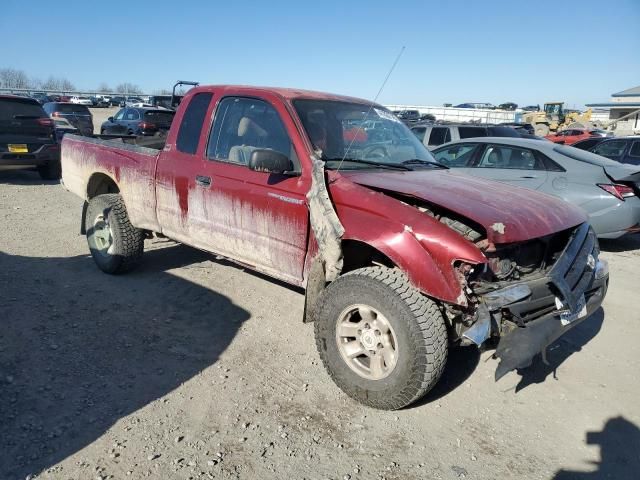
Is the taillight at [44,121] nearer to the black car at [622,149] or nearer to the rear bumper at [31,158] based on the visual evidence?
the rear bumper at [31,158]

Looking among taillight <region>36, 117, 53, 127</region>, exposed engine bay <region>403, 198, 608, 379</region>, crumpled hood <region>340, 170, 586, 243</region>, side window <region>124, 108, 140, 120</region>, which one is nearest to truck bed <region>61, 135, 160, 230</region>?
crumpled hood <region>340, 170, 586, 243</region>

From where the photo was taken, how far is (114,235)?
5.26m

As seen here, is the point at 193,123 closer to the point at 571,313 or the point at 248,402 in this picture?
the point at 248,402

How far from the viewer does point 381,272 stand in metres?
3.19

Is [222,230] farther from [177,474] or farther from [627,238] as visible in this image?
[627,238]

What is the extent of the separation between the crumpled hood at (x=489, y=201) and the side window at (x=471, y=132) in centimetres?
841

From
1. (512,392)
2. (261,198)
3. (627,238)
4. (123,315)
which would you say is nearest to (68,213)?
(123,315)

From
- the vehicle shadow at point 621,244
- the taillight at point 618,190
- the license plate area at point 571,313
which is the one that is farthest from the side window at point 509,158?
the license plate area at point 571,313

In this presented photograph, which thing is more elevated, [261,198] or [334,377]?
[261,198]

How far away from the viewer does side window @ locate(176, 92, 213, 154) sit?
4535 mm

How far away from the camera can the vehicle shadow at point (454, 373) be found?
11.4ft

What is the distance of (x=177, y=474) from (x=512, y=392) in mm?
2306

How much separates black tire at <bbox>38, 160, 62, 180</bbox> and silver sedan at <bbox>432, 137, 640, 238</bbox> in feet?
29.9

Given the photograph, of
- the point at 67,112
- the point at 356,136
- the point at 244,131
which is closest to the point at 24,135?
the point at 244,131
